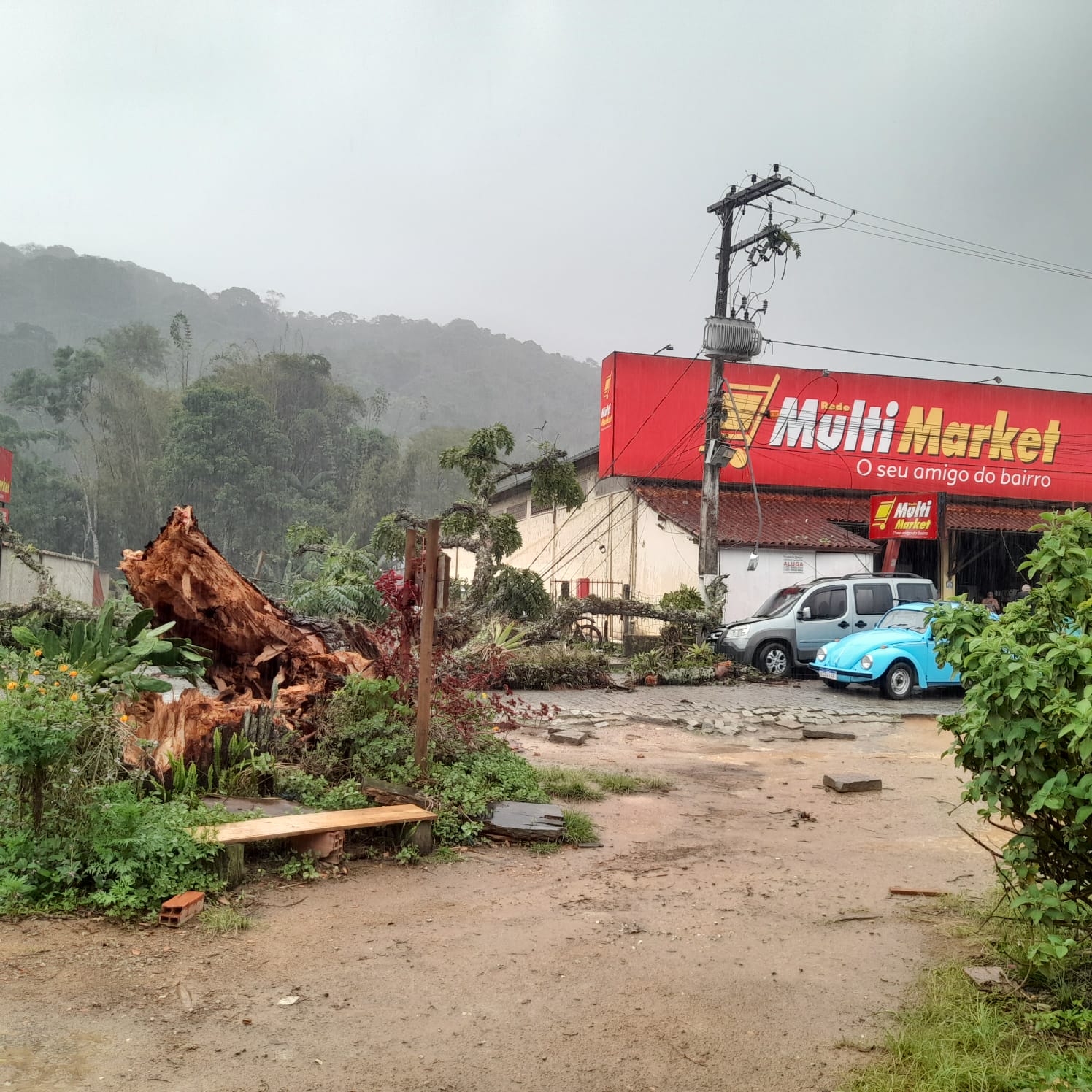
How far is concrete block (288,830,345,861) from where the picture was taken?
19.5 ft

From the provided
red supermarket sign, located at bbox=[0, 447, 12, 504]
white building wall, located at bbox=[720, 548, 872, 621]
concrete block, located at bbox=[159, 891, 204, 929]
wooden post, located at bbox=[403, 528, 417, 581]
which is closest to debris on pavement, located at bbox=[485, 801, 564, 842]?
wooden post, located at bbox=[403, 528, 417, 581]

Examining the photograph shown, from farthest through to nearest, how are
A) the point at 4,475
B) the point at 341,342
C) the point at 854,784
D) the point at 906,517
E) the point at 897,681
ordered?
the point at 341,342
the point at 4,475
the point at 906,517
the point at 897,681
the point at 854,784

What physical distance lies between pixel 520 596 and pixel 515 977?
706 inches

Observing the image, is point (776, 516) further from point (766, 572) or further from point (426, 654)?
point (426, 654)

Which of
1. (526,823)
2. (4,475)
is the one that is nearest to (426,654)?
(526,823)

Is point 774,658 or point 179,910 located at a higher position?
point 774,658

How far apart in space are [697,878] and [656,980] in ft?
5.68

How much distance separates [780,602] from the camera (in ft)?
63.3

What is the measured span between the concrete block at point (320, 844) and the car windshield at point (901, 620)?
41.2 ft

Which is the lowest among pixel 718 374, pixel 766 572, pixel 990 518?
pixel 766 572

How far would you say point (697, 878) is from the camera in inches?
238

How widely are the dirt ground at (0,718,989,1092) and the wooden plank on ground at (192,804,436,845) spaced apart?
0.31 meters

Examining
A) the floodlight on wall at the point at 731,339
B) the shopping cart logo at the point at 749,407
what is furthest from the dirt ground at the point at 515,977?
the shopping cart logo at the point at 749,407

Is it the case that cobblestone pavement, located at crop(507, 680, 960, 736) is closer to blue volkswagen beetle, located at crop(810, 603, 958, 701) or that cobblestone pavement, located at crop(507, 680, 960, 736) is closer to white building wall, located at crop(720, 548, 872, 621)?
blue volkswagen beetle, located at crop(810, 603, 958, 701)
